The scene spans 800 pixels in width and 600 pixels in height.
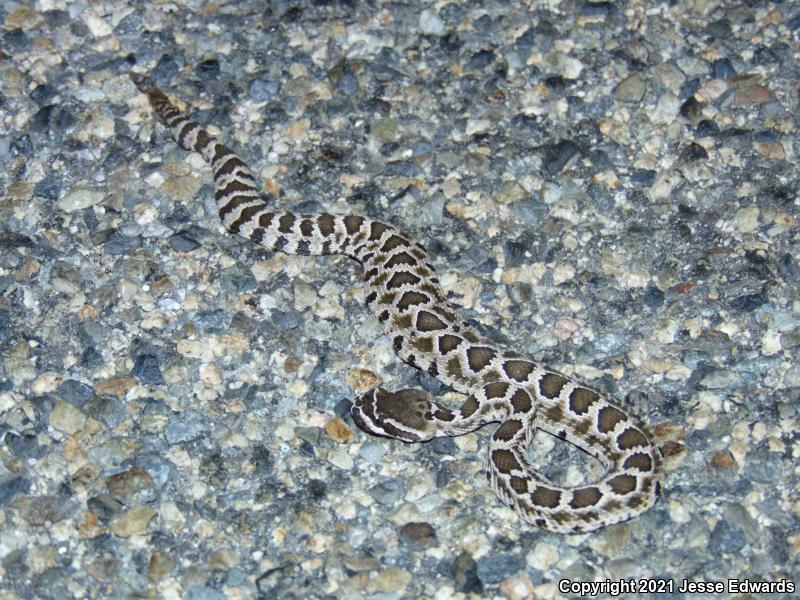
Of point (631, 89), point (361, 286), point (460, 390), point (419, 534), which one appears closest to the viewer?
point (419, 534)

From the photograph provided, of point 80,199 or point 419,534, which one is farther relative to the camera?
point 80,199

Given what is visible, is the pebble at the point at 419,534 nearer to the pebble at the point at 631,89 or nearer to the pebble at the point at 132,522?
the pebble at the point at 132,522

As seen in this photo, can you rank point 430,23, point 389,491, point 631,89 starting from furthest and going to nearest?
point 430,23
point 631,89
point 389,491

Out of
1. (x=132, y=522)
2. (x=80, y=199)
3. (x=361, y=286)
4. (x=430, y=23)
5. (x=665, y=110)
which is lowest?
(x=132, y=522)

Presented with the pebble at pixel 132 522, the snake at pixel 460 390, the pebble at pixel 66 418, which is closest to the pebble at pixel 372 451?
the snake at pixel 460 390

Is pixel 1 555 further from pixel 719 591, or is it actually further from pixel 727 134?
pixel 727 134

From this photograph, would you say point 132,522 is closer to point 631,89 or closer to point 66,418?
point 66,418

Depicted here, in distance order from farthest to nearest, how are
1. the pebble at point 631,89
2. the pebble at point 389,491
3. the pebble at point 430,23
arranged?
the pebble at point 430,23, the pebble at point 631,89, the pebble at point 389,491

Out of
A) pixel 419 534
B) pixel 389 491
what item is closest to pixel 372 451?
pixel 389 491

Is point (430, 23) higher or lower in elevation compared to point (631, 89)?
higher

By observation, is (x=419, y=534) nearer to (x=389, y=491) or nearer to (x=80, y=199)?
(x=389, y=491)
